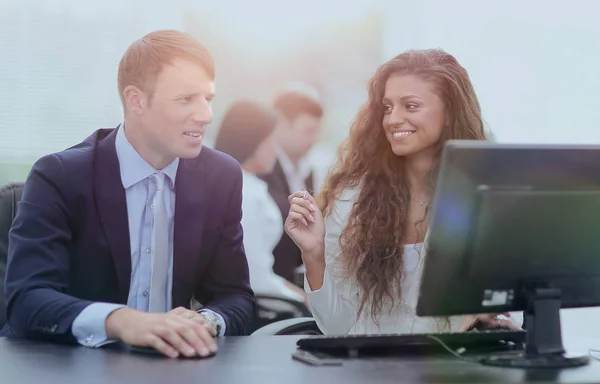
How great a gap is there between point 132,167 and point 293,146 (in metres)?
1.99

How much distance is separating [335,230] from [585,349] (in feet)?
2.50

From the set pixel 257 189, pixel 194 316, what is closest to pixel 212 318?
pixel 194 316

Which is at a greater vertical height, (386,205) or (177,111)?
(177,111)

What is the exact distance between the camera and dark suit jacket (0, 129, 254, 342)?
187 cm

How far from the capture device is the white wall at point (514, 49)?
3.90 meters

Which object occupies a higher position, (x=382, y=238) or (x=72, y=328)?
(x=382, y=238)

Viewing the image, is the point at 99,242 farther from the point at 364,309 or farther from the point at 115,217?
the point at 364,309

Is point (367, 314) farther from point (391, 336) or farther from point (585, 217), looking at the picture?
point (585, 217)

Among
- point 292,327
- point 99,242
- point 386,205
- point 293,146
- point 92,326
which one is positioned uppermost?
point 293,146

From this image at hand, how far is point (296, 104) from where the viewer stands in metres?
3.93

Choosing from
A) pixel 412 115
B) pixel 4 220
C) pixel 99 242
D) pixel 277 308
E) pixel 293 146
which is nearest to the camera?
pixel 99 242

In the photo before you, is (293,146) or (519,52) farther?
(293,146)

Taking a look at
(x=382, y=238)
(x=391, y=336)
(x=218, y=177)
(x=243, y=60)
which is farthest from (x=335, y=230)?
(x=243, y=60)

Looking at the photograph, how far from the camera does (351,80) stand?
3914 mm
